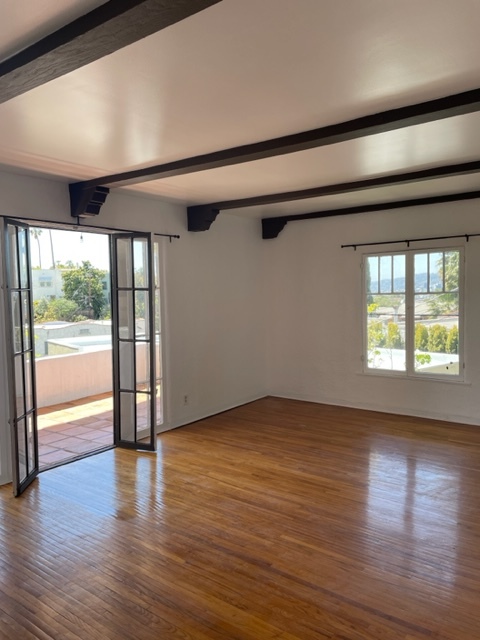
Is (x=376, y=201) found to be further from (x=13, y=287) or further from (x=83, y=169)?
(x=13, y=287)

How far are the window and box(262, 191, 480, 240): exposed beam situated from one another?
58cm

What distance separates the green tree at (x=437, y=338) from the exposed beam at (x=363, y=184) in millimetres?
2115

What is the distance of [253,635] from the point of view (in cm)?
218

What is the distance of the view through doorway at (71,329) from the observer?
6.88m

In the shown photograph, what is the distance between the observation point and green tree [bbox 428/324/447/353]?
561cm

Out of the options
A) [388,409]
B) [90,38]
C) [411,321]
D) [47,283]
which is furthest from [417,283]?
[47,283]

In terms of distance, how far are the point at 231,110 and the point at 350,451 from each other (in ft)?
11.1

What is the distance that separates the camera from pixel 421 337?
5.76m

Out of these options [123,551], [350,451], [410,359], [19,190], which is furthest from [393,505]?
[19,190]

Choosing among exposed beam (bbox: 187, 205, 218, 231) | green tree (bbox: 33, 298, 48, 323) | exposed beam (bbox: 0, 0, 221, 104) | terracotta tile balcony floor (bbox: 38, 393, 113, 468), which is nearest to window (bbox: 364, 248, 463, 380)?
exposed beam (bbox: 187, 205, 218, 231)

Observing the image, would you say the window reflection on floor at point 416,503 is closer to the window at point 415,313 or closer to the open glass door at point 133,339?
the window at point 415,313

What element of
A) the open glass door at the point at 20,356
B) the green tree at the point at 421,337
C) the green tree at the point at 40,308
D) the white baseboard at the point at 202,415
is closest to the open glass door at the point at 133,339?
the white baseboard at the point at 202,415

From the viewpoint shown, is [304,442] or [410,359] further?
[410,359]

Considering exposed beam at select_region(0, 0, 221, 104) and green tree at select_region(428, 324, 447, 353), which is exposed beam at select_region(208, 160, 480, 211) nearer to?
green tree at select_region(428, 324, 447, 353)
